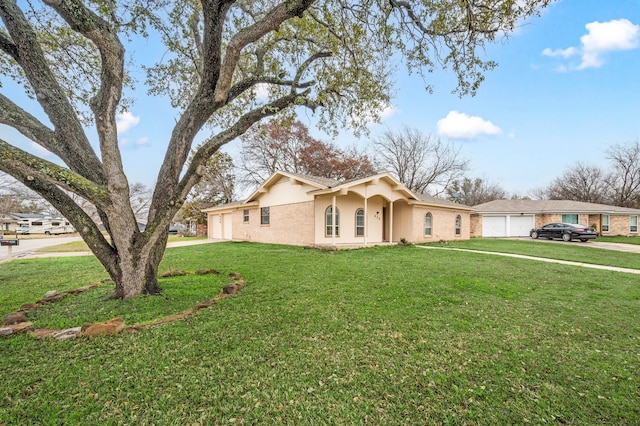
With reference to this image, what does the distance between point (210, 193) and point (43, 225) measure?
36.1 meters

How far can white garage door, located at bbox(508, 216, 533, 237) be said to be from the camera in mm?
26234

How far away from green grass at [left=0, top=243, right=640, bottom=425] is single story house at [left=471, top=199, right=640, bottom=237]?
874 inches

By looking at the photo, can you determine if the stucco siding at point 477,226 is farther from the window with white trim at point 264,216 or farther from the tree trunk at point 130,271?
the tree trunk at point 130,271

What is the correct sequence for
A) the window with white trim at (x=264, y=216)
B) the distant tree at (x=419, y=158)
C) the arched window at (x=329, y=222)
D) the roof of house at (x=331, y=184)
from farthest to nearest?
the distant tree at (x=419, y=158) → the window with white trim at (x=264, y=216) → the arched window at (x=329, y=222) → the roof of house at (x=331, y=184)

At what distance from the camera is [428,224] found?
18.5 m

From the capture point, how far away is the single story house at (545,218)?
24984mm

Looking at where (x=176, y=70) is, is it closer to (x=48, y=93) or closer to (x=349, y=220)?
(x=48, y=93)

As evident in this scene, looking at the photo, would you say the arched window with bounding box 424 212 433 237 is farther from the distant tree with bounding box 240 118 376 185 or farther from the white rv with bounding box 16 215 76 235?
the white rv with bounding box 16 215 76 235

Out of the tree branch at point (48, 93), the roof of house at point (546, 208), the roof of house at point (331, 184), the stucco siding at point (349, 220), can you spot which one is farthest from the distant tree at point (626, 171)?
the tree branch at point (48, 93)

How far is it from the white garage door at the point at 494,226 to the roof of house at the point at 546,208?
0.75 metres

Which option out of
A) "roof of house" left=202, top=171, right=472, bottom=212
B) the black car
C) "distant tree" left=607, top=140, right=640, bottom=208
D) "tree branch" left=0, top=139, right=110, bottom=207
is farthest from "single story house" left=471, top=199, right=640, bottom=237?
"tree branch" left=0, top=139, right=110, bottom=207

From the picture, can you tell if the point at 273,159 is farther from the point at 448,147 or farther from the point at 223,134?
the point at 223,134

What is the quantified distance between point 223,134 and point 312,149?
78.0ft

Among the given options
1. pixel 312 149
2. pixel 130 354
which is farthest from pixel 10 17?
pixel 312 149
